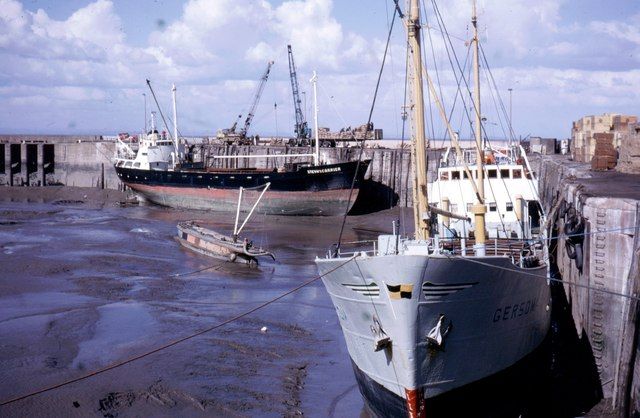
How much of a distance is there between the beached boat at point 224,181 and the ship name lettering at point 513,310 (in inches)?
1152

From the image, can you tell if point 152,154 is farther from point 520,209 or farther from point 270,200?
point 520,209

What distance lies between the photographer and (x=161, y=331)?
876 inches

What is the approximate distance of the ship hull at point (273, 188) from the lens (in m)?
50.6

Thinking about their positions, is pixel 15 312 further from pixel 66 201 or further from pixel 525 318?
pixel 66 201

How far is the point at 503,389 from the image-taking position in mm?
15570

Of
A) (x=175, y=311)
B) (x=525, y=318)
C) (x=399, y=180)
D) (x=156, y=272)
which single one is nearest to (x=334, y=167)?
(x=399, y=180)

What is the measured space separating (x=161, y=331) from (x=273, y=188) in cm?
3038

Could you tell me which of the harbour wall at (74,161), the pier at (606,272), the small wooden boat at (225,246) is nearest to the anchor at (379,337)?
the pier at (606,272)

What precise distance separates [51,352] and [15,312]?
17.4 ft

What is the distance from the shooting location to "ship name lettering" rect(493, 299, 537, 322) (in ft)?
48.6

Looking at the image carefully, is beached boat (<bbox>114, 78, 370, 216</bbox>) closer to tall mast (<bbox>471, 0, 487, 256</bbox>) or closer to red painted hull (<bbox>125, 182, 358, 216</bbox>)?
red painted hull (<bbox>125, 182, 358, 216</bbox>)

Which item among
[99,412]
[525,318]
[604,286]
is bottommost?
[99,412]

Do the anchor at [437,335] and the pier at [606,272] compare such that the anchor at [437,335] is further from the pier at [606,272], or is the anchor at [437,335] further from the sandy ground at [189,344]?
the pier at [606,272]

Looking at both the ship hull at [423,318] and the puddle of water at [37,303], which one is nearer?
the ship hull at [423,318]
